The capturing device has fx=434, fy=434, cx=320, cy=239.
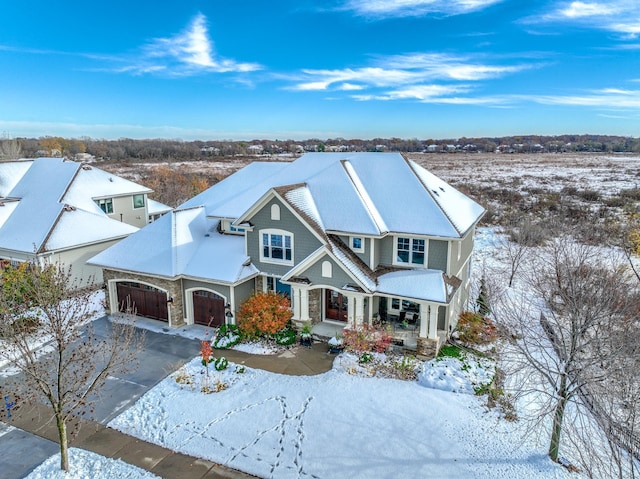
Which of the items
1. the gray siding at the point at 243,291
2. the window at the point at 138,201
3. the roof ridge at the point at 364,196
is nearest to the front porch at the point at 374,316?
the gray siding at the point at 243,291

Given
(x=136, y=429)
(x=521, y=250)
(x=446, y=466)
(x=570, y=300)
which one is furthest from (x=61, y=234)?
(x=521, y=250)

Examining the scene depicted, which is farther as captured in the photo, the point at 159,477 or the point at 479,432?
the point at 479,432

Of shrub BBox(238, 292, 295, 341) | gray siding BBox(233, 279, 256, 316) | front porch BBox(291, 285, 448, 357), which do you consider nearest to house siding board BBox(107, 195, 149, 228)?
gray siding BBox(233, 279, 256, 316)

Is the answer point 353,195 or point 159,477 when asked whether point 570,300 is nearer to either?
point 353,195

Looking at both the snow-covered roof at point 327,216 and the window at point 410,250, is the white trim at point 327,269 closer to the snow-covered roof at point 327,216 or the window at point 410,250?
the snow-covered roof at point 327,216

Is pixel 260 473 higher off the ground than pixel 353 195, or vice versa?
pixel 353 195

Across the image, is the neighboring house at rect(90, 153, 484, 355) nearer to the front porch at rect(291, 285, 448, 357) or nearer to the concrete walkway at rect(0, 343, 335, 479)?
the front porch at rect(291, 285, 448, 357)
